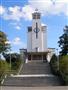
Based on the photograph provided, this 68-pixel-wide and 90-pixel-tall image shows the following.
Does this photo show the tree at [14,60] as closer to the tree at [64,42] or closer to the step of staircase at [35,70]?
the step of staircase at [35,70]

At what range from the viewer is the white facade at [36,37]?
56375mm

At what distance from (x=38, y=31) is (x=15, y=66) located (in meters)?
17.4

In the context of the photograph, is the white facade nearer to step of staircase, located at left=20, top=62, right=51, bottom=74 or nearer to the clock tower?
the clock tower

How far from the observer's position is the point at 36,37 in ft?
189

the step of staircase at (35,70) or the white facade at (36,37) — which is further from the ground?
the white facade at (36,37)

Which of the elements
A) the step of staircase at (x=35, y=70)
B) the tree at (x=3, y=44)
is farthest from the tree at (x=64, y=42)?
the tree at (x=3, y=44)

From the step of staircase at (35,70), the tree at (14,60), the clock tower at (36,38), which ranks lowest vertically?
the step of staircase at (35,70)

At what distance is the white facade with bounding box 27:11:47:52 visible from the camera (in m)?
56.4

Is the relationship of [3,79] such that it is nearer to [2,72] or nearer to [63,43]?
[2,72]

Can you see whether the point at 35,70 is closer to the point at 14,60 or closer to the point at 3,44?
the point at 3,44

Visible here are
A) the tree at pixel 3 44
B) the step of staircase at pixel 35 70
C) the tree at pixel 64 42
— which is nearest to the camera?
the tree at pixel 3 44

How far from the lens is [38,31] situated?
5747 cm

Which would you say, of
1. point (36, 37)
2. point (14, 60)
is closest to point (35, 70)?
point (14, 60)

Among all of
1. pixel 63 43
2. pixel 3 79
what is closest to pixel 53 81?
pixel 3 79
